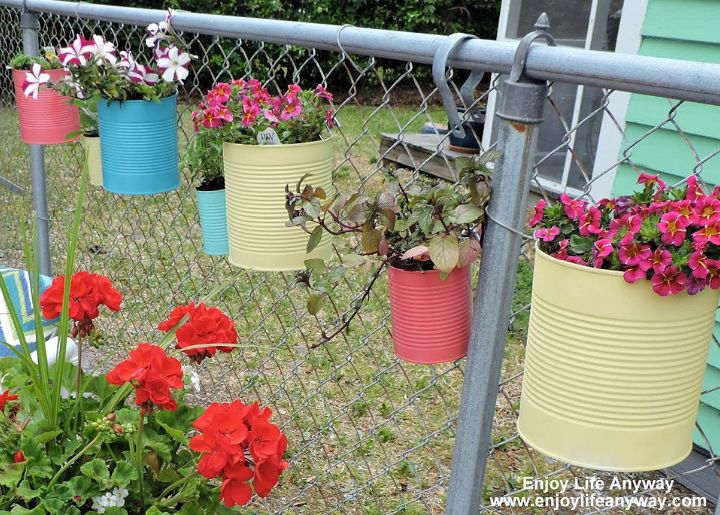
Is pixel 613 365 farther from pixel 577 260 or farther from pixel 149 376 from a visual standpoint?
pixel 149 376

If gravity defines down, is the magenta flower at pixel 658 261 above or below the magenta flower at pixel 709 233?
below

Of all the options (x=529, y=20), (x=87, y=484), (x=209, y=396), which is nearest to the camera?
(x=87, y=484)

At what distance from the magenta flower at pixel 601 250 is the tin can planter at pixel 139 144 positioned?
1.28m

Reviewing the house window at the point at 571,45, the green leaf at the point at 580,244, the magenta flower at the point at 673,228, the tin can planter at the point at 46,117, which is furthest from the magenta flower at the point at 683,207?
the house window at the point at 571,45

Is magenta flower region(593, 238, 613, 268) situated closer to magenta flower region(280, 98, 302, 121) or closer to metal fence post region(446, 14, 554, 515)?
metal fence post region(446, 14, 554, 515)

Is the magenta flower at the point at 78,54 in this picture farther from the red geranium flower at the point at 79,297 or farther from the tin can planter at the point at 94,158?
the red geranium flower at the point at 79,297

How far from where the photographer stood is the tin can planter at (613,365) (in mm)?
941

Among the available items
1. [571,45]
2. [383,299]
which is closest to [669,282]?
[383,299]

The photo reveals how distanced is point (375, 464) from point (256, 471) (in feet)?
4.34

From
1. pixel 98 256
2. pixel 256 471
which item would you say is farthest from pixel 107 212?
pixel 256 471

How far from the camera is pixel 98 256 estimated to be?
13.3 feet

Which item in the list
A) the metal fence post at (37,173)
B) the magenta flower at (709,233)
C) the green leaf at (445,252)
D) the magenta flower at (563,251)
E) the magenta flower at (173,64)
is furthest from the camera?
the metal fence post at (37,173)

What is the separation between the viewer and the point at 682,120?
2.56 metres

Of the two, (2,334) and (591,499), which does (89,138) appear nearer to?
(2,334)
